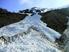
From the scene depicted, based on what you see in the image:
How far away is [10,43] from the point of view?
108 feet

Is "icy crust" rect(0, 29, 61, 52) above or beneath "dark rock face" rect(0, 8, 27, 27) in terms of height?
above

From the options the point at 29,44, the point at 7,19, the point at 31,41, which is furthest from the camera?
the point at 7,19

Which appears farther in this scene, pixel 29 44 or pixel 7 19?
pixel 7 19

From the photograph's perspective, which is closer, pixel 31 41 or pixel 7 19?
pixel 31 41

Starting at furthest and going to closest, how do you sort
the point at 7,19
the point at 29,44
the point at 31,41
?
the point at 7,19 < the point at 31,41 < the point at 29,44

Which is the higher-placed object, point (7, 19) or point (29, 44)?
point (29, 44)

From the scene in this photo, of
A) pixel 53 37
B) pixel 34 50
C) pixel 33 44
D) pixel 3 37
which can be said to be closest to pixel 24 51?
pixel 34 50

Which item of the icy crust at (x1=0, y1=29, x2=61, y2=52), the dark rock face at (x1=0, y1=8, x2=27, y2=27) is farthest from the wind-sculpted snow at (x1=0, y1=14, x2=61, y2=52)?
the dark rock face at (x1=0, y1=8, x2=27, y2=27)

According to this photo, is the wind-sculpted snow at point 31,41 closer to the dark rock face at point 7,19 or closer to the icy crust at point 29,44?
the icy crust at point 29,44

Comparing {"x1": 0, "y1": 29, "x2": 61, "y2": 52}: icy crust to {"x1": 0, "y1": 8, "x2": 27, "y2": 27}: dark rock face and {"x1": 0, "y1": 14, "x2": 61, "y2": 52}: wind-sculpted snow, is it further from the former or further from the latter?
{"x1": 0, "y1": 8, "x2": 27, "y2": 27}: dark rock face

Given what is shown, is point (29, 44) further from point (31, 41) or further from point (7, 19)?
point (7, 19)

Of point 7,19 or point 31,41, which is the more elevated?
point 31,41

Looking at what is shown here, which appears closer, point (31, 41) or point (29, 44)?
point (29, 44)

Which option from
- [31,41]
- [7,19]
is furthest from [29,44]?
[7,19]
